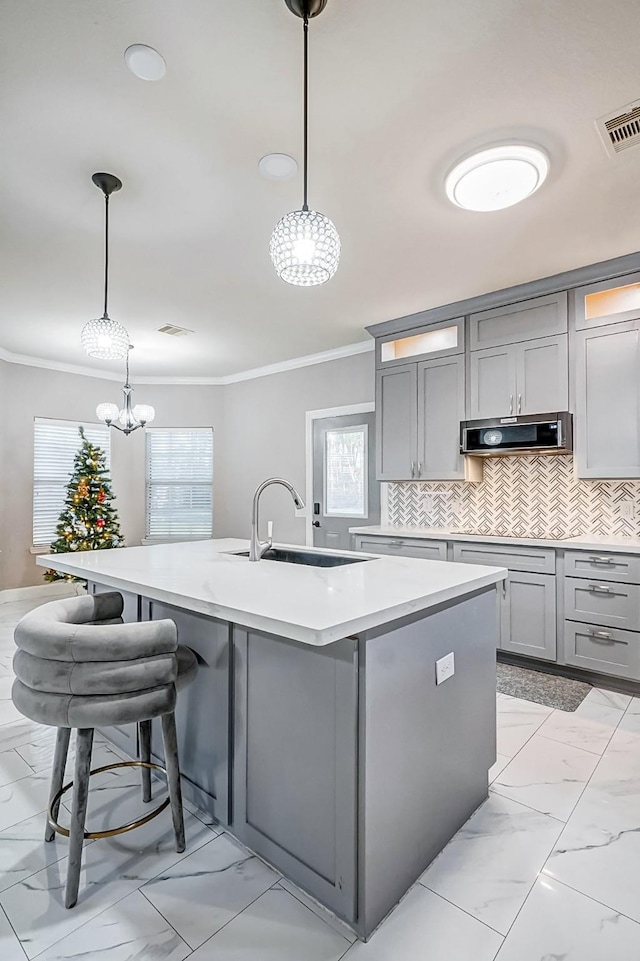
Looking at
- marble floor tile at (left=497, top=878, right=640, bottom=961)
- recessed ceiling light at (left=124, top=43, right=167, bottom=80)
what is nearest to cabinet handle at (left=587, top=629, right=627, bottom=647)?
marble floor tile at (left=497, top=878, right=640, bottom=961)

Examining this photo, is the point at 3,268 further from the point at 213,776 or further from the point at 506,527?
the point at 506,527

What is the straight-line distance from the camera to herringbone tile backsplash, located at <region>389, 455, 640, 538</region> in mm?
3549

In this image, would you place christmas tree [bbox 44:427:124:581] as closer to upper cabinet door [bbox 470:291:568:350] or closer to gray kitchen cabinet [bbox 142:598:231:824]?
gray kitchen cabinet [bbox 142:598:231:824]

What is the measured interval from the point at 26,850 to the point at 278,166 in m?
2.89

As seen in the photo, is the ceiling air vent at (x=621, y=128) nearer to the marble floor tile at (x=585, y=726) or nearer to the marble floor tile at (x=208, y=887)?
the marble floor tile at (x=585, y=726)

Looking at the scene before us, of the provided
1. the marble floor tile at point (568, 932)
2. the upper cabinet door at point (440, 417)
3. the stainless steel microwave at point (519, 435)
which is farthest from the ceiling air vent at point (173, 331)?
the marble floor tile at point (568, 932)

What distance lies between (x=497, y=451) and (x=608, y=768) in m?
2.11

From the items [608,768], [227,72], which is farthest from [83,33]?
[608,768]

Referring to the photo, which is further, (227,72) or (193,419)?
(193,419)

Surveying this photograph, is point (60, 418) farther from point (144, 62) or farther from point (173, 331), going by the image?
point (144, 62)

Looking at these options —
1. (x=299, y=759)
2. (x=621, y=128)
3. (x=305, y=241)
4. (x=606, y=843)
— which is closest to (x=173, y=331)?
(x=305, y=241)

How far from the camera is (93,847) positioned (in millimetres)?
1728

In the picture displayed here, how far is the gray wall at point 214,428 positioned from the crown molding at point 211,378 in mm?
58

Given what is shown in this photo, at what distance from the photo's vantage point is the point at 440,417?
405cm
